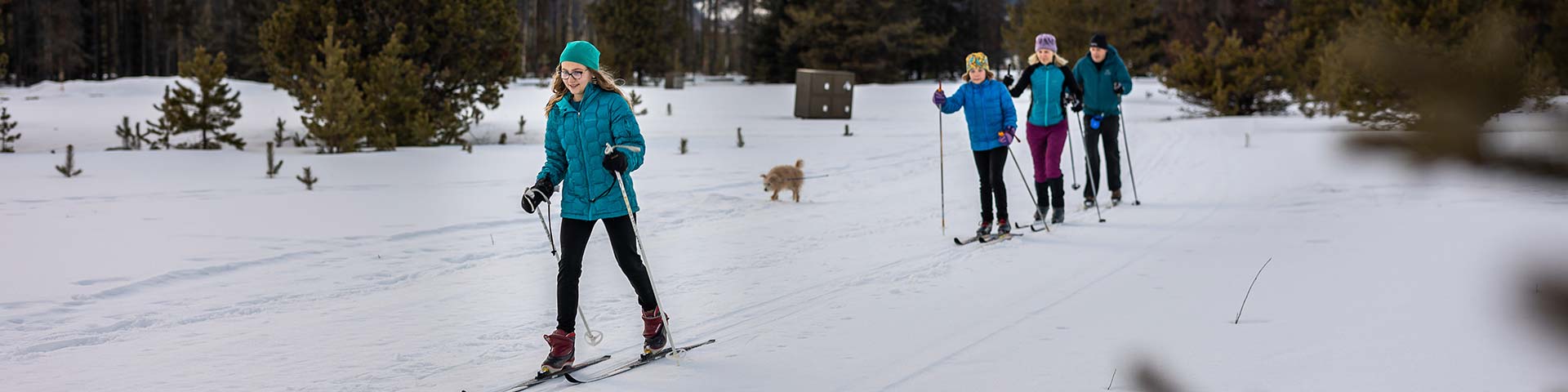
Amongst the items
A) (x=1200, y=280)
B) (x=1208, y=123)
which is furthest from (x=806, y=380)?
(x=1208, y=123)

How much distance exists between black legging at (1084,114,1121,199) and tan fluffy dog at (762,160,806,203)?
2.95 m

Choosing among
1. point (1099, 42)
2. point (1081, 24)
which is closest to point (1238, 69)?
point (1099, 42)

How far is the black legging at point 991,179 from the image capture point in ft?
29.9

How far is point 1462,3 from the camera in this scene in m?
1.48

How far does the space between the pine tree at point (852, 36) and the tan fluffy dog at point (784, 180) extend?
38441mm

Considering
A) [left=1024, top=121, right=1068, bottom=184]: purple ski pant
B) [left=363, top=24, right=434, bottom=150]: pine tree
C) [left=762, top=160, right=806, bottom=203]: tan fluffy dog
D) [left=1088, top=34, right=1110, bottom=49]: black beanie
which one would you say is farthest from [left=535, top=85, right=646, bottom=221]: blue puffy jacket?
[left=363, top=24, right=434, bottom=150]: pine tree

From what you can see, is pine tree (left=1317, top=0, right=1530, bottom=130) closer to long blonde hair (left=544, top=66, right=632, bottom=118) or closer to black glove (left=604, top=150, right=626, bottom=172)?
black glove (left=604, top=150, right=626, bottom=172)

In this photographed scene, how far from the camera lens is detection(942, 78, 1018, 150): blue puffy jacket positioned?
8.88 metres

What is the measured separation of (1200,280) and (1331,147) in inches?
261

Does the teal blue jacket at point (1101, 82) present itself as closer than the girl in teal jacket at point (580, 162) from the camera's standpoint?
No

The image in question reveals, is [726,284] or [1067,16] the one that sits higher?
[1067,16]

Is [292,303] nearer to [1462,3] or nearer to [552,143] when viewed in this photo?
[552,143]

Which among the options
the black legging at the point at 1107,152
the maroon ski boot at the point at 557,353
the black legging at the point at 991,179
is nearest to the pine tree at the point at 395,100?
the black legging at the point at 1107,152

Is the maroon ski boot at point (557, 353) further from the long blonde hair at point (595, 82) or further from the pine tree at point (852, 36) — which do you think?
the pine tree at point (852, 36)
